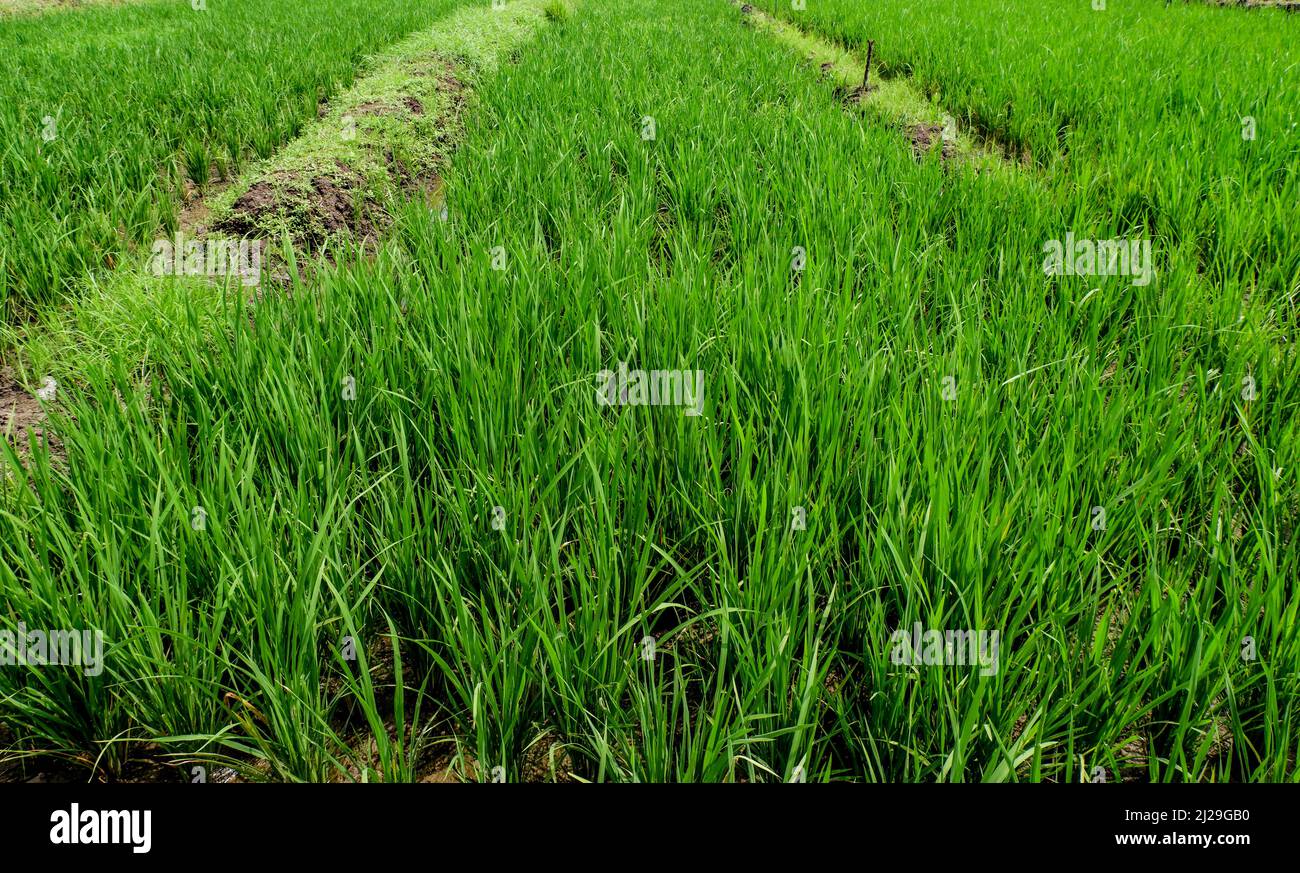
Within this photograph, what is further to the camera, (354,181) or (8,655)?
(354,181)

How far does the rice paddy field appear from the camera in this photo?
1.04 meters

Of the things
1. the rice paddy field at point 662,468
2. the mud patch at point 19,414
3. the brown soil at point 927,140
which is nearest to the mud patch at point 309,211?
the rice paddy field at point 662,468

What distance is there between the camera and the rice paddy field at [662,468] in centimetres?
104

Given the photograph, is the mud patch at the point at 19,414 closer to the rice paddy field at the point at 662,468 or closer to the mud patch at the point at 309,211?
the rice paddy field at the point at 662,468

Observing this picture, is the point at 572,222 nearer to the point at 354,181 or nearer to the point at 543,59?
the point at 354,181

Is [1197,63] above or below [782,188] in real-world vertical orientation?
above

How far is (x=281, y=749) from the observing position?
1.03m

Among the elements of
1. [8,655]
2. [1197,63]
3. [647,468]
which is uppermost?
[1197,63]

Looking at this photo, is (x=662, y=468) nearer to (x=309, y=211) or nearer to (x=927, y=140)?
(x=309, y=211)

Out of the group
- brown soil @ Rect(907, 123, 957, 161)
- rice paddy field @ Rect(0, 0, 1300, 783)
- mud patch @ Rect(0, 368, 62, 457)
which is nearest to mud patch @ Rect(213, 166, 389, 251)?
rice paddy field @ Rect(0, 0, 1300, 783)
